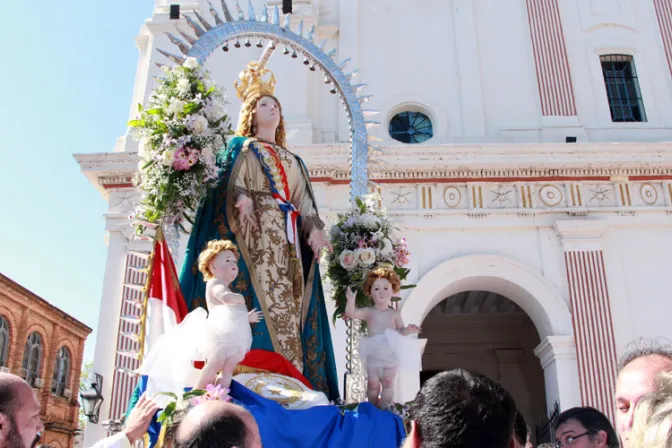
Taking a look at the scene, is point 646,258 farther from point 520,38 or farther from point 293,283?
point 293,283

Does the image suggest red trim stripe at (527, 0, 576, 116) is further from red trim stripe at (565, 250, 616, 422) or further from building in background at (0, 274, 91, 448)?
building in background at (0, 274, 91, 448)

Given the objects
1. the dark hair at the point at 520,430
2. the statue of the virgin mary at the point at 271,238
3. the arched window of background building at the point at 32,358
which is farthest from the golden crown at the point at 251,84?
the arched window of background building at the point at 32,358

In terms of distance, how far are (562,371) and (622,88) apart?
5298 millimetres

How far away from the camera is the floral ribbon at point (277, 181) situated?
15.4 ft

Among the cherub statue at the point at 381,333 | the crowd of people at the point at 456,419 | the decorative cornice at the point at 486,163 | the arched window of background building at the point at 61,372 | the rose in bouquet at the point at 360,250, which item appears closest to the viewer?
the crowd of people at the point at 456,419

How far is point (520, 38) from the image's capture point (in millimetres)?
12148

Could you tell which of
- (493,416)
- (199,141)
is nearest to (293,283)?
(199,141)

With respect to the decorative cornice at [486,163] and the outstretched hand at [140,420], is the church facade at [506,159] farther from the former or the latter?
the outstretched hand at [140,420]

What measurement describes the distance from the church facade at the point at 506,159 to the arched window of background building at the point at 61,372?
45.3 ft

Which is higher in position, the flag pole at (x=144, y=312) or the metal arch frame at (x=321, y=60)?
the metal arch frame at (x=321, y=60)

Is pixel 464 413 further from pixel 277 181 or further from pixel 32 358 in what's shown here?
pixel 32 358

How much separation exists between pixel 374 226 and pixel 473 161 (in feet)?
19.4

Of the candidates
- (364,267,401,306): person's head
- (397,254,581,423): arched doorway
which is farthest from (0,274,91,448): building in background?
(364,267,401,306): person's head

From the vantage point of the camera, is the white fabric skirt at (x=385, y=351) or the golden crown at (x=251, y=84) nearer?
the white fabric skirt at (x=385, y=351)
